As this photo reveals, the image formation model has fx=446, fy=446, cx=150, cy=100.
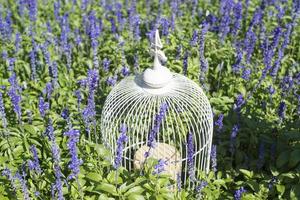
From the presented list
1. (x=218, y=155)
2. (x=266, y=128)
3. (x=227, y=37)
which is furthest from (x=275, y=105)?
(x=227, y=37)

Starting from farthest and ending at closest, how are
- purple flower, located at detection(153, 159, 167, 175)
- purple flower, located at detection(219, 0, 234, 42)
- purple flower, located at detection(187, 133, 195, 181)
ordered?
purple flower, located at detection(219, 0, 234, 42), purple flower, located at detection(187, 133, 195, 181), purple flower, located at detection(153, 159, 167, 175)

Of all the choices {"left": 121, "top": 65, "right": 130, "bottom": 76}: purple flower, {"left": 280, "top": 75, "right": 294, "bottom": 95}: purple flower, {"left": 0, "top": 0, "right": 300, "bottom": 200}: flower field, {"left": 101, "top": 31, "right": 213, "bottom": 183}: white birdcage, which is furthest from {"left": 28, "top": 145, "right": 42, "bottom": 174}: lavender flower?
{"left": 280, "top": 75, "right": 294, "bottom": 95}: purple flower

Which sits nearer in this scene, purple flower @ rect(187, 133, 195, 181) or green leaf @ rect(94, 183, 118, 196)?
green leaf @ rect(94, 183, 118, 196)

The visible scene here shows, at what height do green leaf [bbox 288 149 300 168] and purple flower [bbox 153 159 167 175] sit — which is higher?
purple flower [bbox 153 159 167 175]

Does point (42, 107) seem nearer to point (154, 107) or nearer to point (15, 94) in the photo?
point (15, 94)

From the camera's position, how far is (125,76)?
6.76 metres

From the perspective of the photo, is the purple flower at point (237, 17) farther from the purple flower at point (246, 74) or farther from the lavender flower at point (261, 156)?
the lavender flower at point (261, 156)

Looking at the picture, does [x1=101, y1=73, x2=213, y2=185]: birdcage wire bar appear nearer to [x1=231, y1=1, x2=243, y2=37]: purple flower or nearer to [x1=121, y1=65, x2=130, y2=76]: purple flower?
[x1=121, y1=65, x2=130, y2=76]: purple flower

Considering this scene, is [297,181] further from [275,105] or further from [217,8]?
[217,8]

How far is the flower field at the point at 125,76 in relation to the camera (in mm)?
5039

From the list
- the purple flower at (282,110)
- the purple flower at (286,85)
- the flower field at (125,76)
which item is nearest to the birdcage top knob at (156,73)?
the flower field at (125,76)

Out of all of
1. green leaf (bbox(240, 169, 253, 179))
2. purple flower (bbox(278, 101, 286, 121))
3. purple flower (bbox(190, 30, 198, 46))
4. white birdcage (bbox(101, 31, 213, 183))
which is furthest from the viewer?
purple flower (bbox(190, 30, 198, 46))

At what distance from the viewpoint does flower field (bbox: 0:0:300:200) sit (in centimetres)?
504

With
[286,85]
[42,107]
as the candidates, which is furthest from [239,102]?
[42,107]
